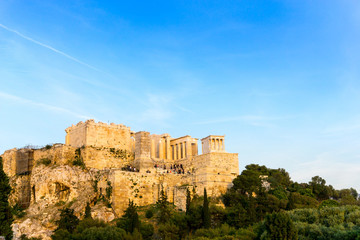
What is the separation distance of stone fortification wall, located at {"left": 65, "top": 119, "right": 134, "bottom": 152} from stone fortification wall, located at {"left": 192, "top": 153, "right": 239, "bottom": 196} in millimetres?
9608

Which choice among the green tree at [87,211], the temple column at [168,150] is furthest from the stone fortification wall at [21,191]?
the temple column at [168,150]

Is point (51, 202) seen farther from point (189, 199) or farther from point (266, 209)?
point (266, 209)

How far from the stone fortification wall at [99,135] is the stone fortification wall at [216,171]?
9608 millimetres

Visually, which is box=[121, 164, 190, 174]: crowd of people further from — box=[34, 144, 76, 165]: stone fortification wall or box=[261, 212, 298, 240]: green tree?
box=[261, 212, 298, 240]: green tree

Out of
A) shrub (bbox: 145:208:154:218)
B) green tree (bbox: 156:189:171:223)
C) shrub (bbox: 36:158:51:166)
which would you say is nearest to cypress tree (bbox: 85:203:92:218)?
shrub (bbox: 145:208:154:218)

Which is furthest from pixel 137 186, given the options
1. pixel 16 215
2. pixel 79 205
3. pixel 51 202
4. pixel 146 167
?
pixel 16 215

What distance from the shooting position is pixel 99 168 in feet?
150

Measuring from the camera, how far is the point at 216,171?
44.4 m

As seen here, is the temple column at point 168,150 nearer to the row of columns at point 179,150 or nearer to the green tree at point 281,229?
the row of columns at point 179,150

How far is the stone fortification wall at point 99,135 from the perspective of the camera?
155ft

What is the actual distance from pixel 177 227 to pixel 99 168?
48.9 ft

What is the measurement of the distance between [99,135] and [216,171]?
14.8 metres

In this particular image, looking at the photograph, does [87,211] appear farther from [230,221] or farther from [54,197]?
[230,221]

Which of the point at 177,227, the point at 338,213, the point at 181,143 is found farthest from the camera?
the point at 181,143
